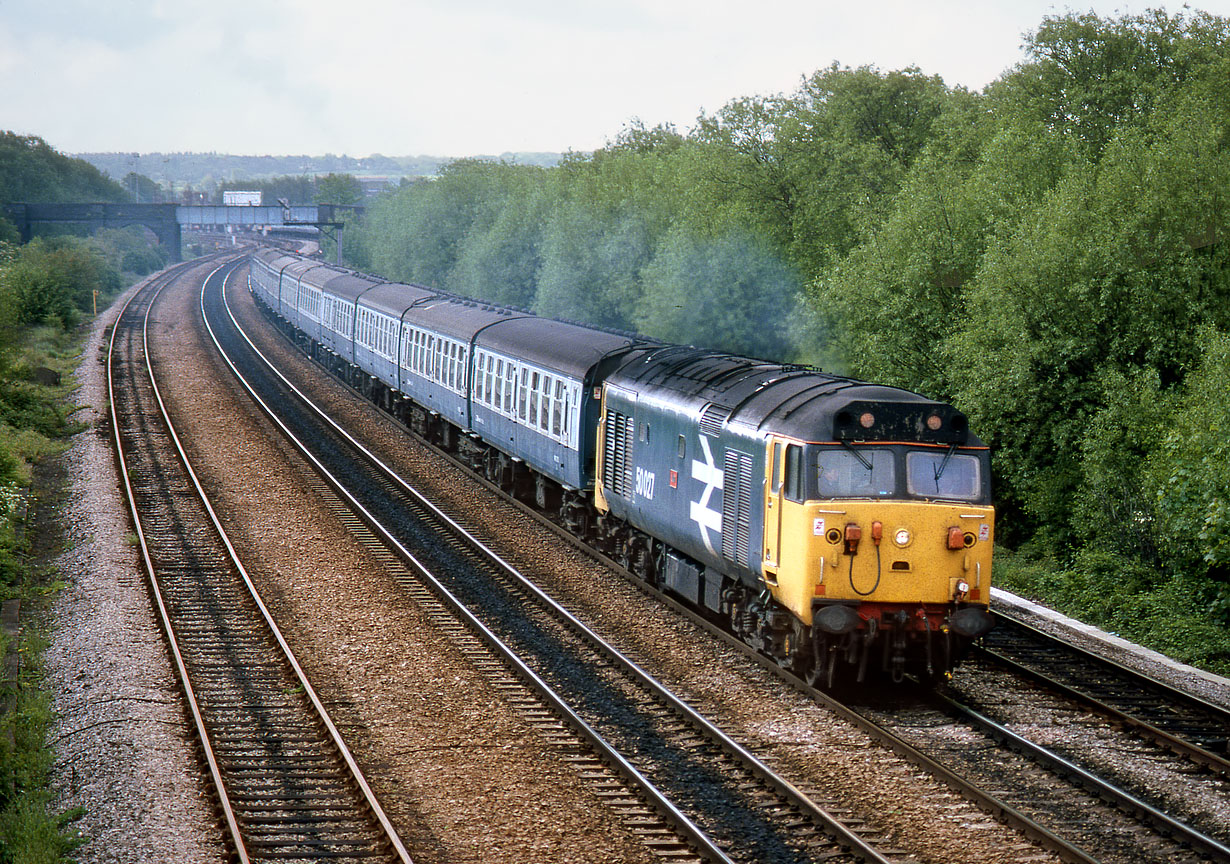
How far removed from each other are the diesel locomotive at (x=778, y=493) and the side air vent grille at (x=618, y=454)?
47mm

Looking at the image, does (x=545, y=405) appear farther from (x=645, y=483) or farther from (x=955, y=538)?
(x=955, y=538)

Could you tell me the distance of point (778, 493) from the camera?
1346 cm

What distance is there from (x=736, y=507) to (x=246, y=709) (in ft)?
19.8

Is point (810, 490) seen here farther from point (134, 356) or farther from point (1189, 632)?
point (134, 356)

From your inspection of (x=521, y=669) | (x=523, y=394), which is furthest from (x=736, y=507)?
(x=523, y=394)

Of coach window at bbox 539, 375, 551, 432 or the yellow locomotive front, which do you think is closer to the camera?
the yellow locomotive front

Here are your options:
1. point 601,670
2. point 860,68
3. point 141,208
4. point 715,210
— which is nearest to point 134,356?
point 715,210

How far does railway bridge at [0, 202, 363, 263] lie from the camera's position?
10344 centimetres

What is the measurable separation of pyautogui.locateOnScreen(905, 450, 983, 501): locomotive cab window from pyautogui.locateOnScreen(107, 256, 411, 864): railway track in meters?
6.46

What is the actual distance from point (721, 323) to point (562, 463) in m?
21.2

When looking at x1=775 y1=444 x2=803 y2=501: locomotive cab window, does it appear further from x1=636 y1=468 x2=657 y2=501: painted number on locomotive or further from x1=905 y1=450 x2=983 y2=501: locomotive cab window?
x1=636 y1=468 x2=657 y2=501: painted number on locomotive

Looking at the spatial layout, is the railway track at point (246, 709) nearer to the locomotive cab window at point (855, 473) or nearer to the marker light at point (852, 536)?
the marker light at point (852, 536)

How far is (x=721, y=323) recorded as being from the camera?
4231 cm

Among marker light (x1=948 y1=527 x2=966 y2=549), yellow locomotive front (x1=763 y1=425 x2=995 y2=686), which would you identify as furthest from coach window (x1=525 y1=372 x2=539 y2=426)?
marker light (x1=948 y1=527 x2=966 y2=549)
